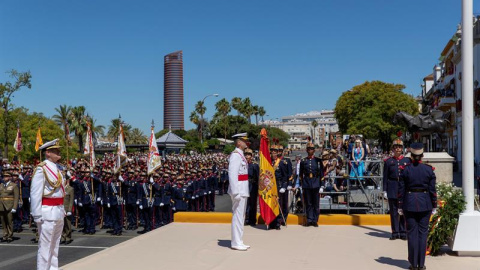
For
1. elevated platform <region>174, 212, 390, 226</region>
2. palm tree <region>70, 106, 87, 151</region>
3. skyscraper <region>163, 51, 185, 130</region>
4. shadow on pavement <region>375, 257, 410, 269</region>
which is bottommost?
shadow on pavement <region>375, 257, 410, 269</region>

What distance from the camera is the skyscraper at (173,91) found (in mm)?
190250

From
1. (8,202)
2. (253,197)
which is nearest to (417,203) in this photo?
(253,197)

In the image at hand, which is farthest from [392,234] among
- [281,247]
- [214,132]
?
[214,132]

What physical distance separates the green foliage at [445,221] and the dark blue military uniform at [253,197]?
4.15m

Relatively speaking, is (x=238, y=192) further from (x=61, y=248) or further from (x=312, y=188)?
(x=61, y=248)

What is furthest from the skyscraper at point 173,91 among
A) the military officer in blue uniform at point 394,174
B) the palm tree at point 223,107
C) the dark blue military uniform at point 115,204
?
the military officer in blue uniform at point 394,174

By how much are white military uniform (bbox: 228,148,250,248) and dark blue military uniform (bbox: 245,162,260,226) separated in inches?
101

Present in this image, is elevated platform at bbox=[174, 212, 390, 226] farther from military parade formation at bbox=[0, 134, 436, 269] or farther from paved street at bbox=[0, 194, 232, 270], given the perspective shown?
paved street at bbox=[0, 194, 232, 270]

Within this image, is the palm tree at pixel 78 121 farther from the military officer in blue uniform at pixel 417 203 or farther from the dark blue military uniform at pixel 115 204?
the military officer in blue uniform at pixel 417 203

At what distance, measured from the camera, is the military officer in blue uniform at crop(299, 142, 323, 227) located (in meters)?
10.6

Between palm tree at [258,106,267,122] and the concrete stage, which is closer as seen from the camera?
the concrete stage

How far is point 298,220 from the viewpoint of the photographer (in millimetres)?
11094

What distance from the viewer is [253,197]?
37.3 feet

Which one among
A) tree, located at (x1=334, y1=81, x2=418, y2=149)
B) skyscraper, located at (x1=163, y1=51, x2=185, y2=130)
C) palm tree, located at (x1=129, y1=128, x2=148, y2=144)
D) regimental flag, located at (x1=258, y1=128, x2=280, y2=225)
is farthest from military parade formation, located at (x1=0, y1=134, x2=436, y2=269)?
skyscraper, located at (x1=163, y1=51, x2=185, y2=130)
